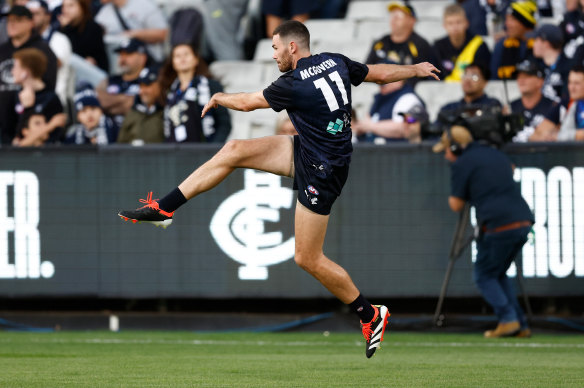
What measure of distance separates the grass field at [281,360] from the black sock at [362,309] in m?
0.41

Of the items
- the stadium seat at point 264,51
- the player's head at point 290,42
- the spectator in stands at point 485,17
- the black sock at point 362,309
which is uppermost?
the spectator in stands at point 485,17

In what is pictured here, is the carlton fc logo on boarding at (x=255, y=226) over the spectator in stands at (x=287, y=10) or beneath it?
beneath

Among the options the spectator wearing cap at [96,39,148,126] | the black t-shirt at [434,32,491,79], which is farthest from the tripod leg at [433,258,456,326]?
the spectator wearing cap at [96,39,148,126]

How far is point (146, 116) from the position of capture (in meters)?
13.4

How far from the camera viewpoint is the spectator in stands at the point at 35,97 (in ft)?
44.3

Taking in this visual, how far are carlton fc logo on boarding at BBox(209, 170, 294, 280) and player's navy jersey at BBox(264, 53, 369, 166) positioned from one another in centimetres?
369

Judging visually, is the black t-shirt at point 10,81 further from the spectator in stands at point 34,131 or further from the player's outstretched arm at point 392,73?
the player's outstretched arm at point 392,73

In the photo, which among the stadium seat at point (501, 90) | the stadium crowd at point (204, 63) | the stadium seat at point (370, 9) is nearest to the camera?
the stadium crowd at point (204, 63)

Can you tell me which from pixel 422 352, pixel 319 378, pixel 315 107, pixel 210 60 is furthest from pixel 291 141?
pixel 210 60

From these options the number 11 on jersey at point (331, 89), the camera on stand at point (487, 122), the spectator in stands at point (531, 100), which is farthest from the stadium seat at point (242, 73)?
the number 11 on jersey at point (331, 89)

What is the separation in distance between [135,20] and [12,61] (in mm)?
2650

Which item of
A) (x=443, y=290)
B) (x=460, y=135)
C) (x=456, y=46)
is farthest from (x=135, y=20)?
(x=443, y=290)

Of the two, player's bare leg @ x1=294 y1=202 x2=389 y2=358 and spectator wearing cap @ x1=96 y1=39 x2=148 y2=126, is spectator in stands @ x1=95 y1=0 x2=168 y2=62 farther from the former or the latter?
player's bare leg @ x1=294 y1=202 x2=389 y2=358

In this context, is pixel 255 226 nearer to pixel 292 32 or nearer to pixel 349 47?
pixel 292 32
